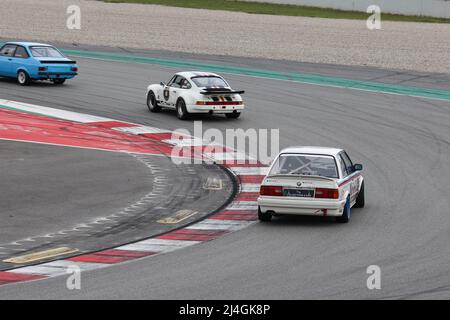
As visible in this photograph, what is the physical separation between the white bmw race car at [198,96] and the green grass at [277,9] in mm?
39514

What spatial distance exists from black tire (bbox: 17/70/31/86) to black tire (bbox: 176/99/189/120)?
7.53 meters

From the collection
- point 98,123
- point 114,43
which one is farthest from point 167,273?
point 114,43

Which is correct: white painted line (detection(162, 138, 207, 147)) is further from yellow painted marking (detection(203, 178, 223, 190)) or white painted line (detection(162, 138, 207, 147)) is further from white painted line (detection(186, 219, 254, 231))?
white painted line (detection(186, 219, 254, 231))

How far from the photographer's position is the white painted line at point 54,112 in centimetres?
2991

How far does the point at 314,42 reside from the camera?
169 feet

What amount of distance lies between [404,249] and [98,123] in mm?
15177

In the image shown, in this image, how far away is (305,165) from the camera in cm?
1814

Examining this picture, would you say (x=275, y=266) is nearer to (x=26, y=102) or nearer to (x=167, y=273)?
(x=167, y=273)

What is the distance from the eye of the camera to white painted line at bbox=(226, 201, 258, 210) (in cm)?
1919

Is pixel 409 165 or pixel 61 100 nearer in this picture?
pixel 409 165

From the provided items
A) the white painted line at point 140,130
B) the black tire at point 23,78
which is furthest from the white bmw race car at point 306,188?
the black tire at point 23,78

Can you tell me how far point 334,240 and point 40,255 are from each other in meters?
4.73
